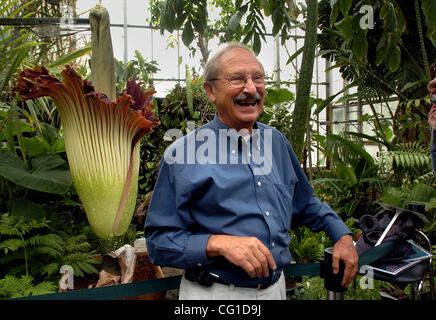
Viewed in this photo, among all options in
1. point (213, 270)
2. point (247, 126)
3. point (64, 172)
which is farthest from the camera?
point (64, 172)

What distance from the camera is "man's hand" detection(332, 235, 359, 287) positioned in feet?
3.01

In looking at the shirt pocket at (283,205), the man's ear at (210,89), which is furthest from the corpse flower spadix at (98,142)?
the shirt pocket at (283,205)

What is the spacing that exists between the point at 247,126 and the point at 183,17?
1.28 m

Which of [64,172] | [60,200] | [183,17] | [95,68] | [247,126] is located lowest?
[60,200]

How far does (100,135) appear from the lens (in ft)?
5.79

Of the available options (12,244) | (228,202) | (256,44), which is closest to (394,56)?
(256,44)

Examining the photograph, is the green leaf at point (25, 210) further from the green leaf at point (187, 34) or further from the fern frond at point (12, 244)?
the green leaf at point (187, 34)

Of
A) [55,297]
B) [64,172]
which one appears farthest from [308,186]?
[64,172]

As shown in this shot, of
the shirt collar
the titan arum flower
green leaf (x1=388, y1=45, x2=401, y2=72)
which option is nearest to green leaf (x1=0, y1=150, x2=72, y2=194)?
the titan arum flower

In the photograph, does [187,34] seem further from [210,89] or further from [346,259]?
[346,259]

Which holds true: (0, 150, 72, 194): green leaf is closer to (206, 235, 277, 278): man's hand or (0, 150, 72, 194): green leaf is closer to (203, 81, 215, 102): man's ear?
(203, 81, 215, 102): man's ear

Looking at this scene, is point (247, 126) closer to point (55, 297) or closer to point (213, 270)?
point (213, 270)
